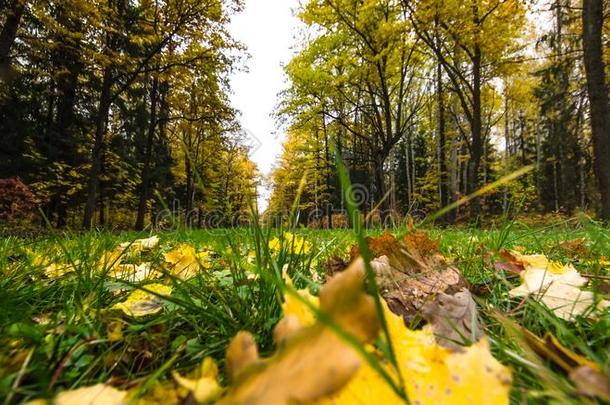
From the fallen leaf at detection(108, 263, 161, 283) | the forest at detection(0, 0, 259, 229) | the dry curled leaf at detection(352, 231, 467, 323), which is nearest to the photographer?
the dry curled leaf at detection(352, 231, 467, 323)

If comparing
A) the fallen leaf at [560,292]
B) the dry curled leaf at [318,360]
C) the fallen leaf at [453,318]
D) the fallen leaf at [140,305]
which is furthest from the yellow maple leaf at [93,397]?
the fallen leaf at [560,292]

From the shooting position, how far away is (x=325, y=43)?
1477 centimetres

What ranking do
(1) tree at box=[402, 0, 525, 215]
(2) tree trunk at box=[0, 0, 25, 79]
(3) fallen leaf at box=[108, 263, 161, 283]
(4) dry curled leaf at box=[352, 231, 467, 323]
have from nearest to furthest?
(4) dry curled leaf at box=[352, 231, 467, 323]
(3) fallen leaf at box=[108, 263, 161, 283]
(2) tree trunk at box=[0, 0, 25, 79]
(1) tree at box=[402, 0, 525, 215]

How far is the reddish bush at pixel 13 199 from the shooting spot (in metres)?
11.5

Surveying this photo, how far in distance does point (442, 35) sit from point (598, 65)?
5.24m

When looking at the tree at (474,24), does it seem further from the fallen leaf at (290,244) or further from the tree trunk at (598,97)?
the fallen leaf at (290,244)

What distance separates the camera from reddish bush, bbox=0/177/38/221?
451 inches

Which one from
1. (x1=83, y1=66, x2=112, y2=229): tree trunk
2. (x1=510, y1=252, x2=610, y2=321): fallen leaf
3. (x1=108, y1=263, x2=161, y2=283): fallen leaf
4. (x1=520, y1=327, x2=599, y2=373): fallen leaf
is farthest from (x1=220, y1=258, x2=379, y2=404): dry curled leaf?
(x1=83, y1=66, x2=112, y2=229): tree trunk

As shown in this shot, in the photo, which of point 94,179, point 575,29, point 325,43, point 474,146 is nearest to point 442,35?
point 474,146

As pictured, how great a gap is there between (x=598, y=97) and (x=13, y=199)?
51.8 ft

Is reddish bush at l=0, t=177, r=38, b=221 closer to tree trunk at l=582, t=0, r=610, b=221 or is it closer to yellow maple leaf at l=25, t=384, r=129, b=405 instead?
yellow maple leaf at l=25, t=384, r=129, b=405

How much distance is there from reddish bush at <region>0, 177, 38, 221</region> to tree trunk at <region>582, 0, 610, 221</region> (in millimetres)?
14775

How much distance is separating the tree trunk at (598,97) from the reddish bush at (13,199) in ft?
48.5

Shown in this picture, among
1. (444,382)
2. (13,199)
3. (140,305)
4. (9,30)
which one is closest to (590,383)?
(444,382)
